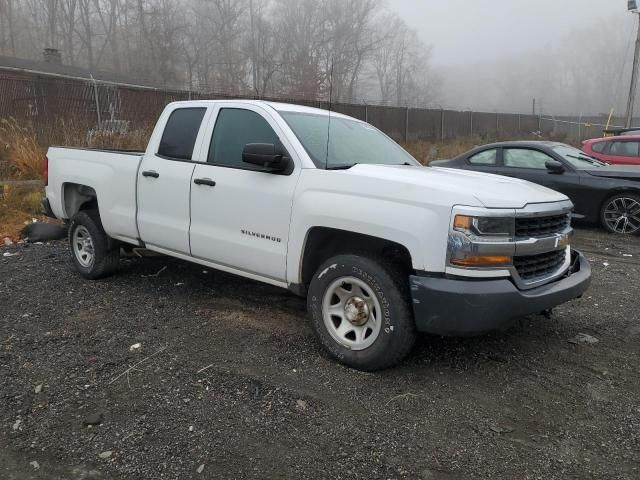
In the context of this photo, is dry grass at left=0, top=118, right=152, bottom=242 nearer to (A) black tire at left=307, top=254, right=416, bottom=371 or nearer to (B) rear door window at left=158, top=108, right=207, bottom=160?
(B) rear door window at left=158, top=108, right=207, bottom=160

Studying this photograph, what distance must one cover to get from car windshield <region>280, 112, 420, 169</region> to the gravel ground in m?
1.41

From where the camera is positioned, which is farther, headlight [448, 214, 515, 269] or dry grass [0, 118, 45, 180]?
dry grass [0, 118, 45, 180]

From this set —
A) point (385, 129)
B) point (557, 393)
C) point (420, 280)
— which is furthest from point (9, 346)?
point (385, 129)

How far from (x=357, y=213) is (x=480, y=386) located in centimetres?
138

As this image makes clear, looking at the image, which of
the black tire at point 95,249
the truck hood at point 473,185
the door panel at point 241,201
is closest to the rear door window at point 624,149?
the truck hood at point 473,185

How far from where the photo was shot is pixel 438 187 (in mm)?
3361

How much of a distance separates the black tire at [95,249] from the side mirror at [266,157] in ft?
8.14

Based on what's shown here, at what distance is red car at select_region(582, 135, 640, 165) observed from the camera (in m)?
11.1

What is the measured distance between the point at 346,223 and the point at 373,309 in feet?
1.96

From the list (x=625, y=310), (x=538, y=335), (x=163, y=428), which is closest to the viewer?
(x=163, y=428)

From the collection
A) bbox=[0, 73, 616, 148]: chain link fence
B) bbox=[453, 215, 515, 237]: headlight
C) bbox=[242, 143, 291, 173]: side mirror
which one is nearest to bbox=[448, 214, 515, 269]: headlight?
bbox=[453, 215, 515, 237]: headlight

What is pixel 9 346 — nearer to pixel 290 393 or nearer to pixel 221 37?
pixel 290 393

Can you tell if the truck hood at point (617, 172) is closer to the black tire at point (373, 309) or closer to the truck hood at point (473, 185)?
the truck hood at point (473, 185)

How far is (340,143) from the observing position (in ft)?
14.5
